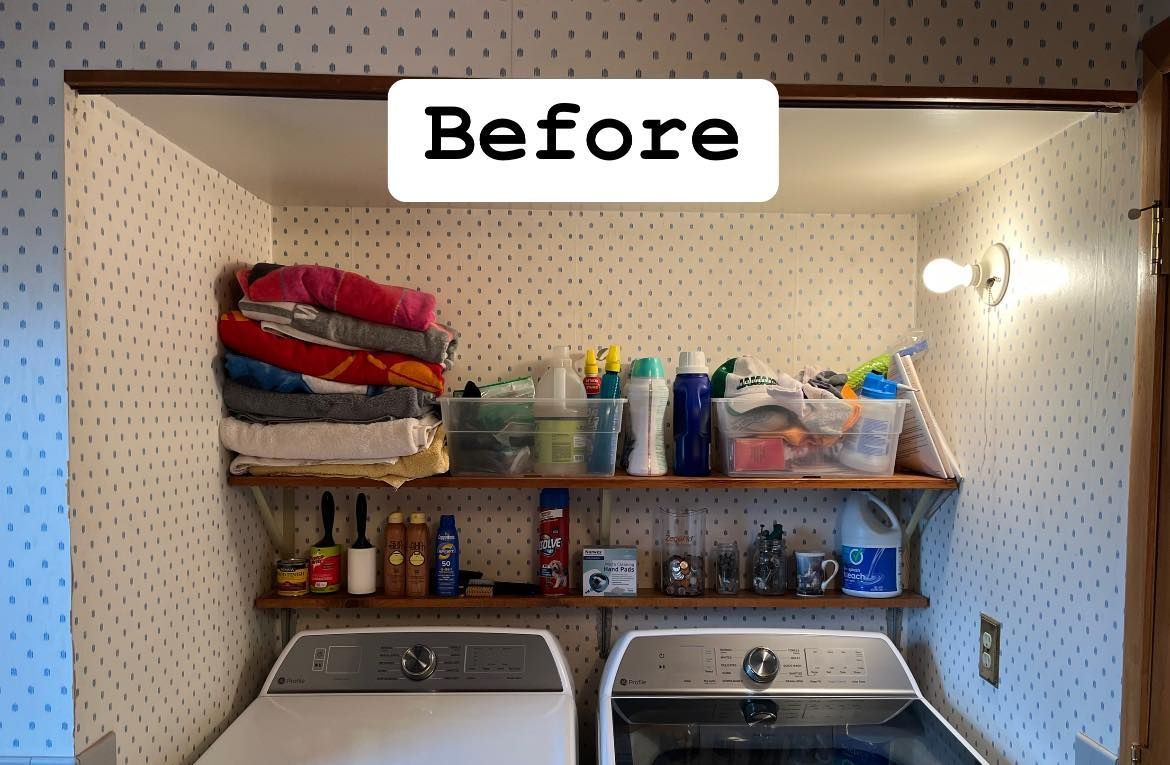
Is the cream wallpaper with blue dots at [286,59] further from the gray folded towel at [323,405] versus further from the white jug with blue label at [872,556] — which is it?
the white jug with blue label at [872,556]

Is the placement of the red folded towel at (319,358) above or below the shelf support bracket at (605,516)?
above

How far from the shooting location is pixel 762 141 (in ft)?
3.80

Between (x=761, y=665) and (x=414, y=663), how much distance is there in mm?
742

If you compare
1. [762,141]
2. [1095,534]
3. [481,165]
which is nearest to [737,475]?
[1095,534]

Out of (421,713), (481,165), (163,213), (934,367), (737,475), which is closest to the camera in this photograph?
Result: (481,165)

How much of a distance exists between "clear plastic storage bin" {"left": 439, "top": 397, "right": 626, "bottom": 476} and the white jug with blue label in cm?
61

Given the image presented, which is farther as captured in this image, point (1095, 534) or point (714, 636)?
point (714, 636)

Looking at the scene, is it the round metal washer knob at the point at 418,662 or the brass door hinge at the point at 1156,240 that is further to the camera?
the round metal washer knob at the point at 418,662

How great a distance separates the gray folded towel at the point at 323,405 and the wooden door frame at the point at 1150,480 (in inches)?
48.9

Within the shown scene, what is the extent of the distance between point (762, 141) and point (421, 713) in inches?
48.0

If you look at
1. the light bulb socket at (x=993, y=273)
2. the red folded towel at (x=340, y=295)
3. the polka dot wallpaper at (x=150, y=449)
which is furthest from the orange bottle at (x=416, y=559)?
the light bulb socket at (x=993, y=273)

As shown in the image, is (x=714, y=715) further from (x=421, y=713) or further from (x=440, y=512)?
(x=440, y=512)

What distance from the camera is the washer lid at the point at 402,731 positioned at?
55.5 inches

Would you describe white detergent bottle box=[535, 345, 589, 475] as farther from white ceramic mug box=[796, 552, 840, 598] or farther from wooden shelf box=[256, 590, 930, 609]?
white ceramic mug box=[796, 552, 840, 598]
